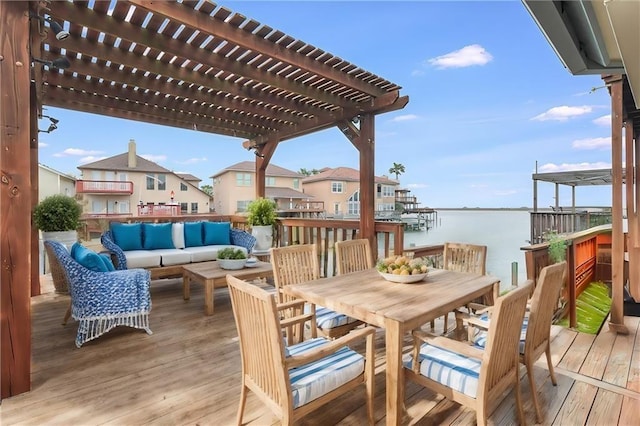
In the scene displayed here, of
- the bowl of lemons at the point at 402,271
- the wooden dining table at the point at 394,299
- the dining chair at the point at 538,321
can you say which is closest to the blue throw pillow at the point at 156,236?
the wooden dining table at the point at 394,299

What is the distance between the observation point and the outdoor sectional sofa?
4.35m

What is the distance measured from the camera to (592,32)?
1.80 meters

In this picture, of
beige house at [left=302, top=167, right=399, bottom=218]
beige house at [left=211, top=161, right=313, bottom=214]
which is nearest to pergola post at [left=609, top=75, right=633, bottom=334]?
beige house at [left=302, top=167, right=399, bottom=218]

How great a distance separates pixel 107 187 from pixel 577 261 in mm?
17700

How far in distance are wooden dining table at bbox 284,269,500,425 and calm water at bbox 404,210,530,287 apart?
1322mm

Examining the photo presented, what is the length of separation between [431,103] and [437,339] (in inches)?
567

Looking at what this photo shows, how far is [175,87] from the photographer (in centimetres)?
420

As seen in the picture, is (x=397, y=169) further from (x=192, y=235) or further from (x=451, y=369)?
(x=451, y=369)

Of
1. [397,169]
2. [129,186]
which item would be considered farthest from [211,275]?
[397,169]

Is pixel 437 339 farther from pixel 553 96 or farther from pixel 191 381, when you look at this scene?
pixel 553 96

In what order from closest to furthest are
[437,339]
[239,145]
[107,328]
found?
[437,339] → [107,328] → [239,145]

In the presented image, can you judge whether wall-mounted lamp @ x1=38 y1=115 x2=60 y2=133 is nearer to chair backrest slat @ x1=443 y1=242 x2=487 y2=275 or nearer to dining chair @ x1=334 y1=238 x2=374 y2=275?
dining chair @ x1=334 y1=238 x2=374 y2=275

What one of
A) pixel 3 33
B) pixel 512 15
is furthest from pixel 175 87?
pixel 512 15

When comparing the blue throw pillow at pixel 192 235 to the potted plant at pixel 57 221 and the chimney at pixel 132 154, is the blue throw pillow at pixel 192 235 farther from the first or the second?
the chimney at pixel 132 154
